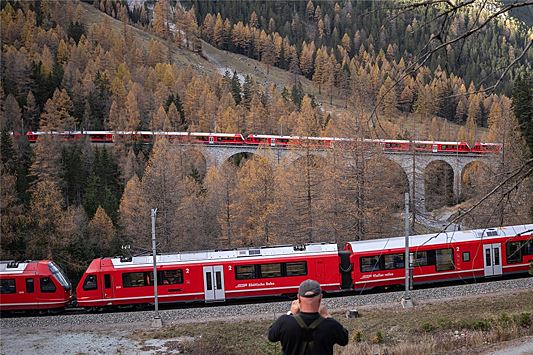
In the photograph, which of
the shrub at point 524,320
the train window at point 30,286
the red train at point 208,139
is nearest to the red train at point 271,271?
the train window at point 30,286

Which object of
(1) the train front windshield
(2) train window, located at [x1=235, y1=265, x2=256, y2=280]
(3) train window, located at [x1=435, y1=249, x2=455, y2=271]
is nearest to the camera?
(2) train window, located at [x1=235, y1=265, x2=256, y2=280]

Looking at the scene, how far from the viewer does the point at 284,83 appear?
14388 centimetres

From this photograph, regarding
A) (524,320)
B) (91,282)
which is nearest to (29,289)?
(91,282)

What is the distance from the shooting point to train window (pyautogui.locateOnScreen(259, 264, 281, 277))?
72.9 feet

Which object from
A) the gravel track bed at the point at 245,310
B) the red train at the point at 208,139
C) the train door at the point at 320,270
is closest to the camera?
the gravel track bed at the point at 245,310

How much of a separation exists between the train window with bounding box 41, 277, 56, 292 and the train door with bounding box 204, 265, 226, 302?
21.8 ft

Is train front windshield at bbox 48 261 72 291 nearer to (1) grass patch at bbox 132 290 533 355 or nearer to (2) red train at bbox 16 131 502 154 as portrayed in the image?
(1) grass patch at bbox 132 290 533 355

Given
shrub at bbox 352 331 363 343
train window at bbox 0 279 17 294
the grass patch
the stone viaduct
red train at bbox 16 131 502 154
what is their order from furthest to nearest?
1. red train at bbox 16 131 502 154
2. the stone viaduct
3. train window at bbox 0 279 17 294
4. shrub at bbox 352 331 363 343
5. the grass patch

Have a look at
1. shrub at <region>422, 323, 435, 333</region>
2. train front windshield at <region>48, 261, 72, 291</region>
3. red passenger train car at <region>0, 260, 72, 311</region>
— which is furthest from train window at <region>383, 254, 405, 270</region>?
red passenger train car at <region>0, 260, 72, 311</region>

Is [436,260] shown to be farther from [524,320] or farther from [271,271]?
[524,320]

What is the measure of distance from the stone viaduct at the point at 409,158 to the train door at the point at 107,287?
71.4 ft

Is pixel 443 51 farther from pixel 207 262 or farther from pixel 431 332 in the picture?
pixel 207 262

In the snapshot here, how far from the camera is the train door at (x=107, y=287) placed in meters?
22.3

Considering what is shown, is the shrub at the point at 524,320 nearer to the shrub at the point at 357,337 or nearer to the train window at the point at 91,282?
the shrub at the point at 357,337
